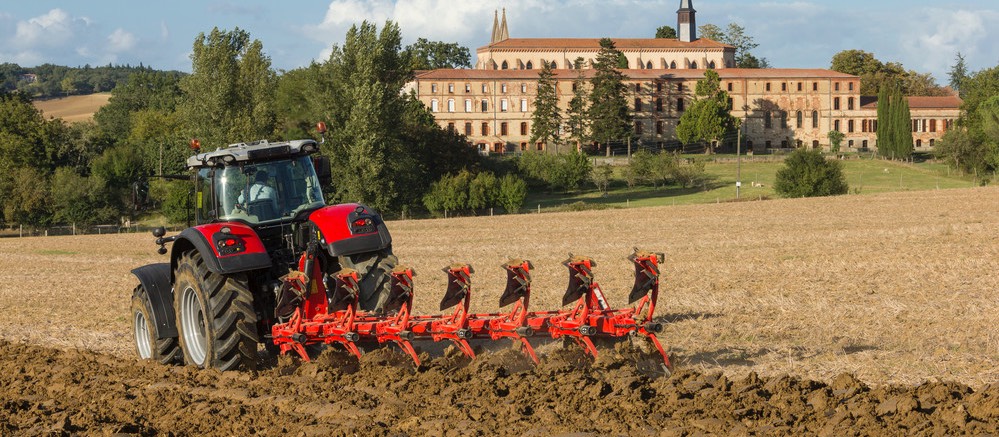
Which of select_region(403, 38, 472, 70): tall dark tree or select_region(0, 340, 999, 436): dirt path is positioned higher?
select_region(403, 38, 472, 70): tall dark tree

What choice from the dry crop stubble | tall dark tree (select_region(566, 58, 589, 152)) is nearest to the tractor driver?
the dry crop stubble

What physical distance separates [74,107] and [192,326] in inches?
5611

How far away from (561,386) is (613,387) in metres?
0.37

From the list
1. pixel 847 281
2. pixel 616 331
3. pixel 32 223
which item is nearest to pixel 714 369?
pixel 616 331

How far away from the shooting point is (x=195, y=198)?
1195 cm

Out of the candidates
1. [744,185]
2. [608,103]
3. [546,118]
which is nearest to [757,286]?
[744,185]

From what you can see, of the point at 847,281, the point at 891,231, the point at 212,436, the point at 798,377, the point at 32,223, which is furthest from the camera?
the point at 32,223

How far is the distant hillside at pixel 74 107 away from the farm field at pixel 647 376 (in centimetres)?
11735

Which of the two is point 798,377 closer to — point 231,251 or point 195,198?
point 231,251

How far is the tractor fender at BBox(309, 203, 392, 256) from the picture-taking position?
34.9ft

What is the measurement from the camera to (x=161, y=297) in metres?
11.6

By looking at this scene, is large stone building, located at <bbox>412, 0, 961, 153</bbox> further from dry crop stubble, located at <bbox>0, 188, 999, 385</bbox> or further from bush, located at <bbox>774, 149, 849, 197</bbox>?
dry crop stubble, located at <bbox>0, 188, 999, 385</bbox>

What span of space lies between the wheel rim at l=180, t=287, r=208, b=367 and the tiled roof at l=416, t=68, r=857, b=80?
10113cm

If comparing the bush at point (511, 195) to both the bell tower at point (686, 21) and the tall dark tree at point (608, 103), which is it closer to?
the tall dark tree at point (608, 103)
